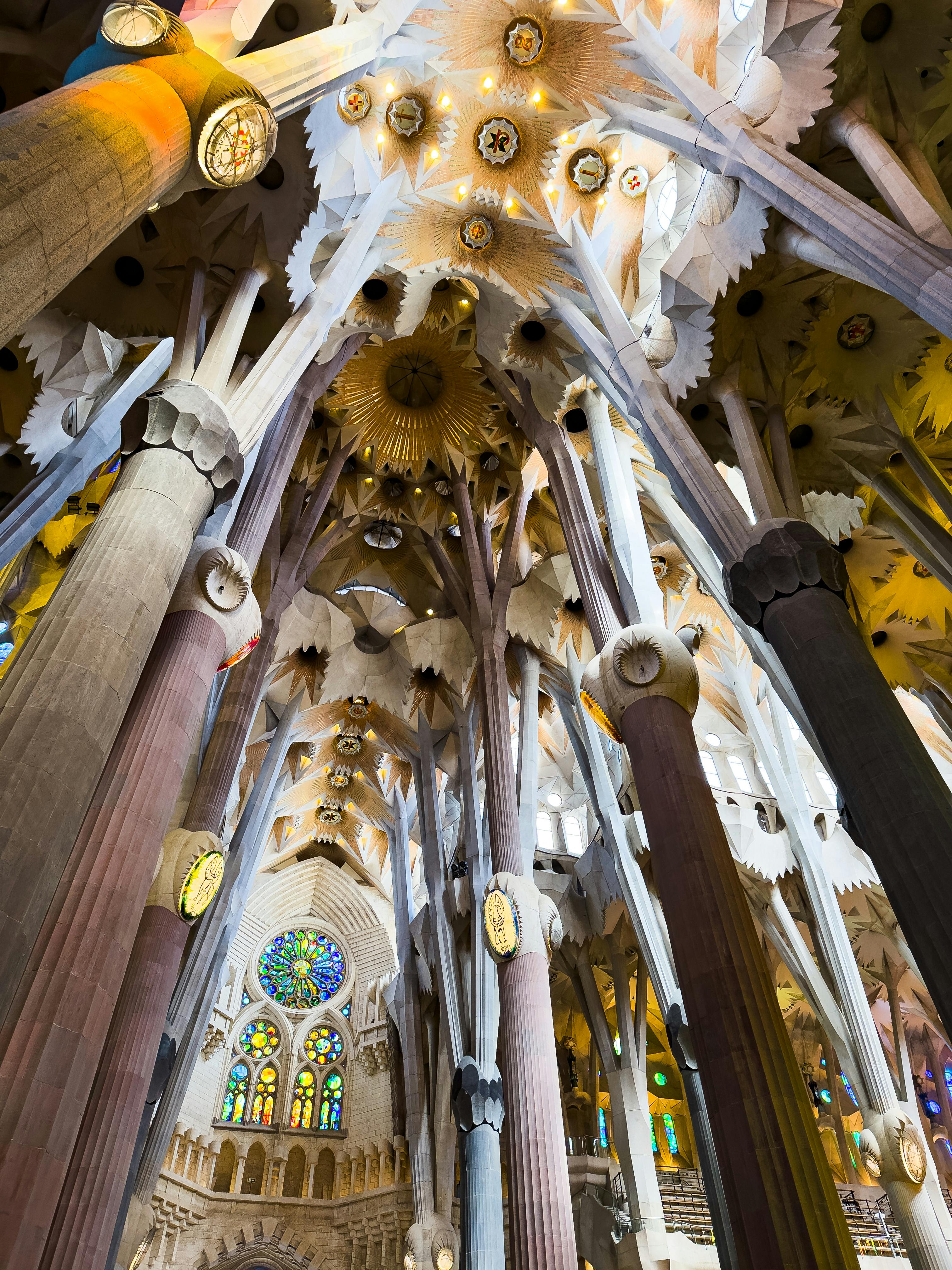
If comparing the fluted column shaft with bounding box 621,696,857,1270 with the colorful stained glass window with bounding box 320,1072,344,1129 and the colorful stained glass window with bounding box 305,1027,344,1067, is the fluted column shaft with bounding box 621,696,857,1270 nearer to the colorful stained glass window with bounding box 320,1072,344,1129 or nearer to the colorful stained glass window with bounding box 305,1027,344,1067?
the colorful stained glass window with bounding box 320,1072,344,1129

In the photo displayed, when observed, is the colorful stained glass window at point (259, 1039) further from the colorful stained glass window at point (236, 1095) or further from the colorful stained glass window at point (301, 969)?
the colorful stained glass window at point (301, 969)

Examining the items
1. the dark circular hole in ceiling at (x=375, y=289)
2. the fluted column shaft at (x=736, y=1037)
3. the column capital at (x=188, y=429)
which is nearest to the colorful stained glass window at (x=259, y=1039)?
the fluted column shaft at (x=736, y=1037)

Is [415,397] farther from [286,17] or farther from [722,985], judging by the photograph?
[722,985]

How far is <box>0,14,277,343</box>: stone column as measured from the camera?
137 inches

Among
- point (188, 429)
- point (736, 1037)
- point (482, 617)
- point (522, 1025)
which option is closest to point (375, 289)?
point (482, 617)

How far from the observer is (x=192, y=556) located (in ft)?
21.5

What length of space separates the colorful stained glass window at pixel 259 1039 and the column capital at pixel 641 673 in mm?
15725

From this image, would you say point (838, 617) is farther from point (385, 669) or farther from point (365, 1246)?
point (365, 1246)

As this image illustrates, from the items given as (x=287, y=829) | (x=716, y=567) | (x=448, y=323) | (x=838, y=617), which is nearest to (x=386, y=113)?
(x=448, y=323)

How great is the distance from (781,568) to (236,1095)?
60.5ft

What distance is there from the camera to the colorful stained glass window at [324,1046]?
2064 centimetres

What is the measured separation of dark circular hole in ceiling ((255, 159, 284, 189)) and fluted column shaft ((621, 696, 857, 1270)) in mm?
6413

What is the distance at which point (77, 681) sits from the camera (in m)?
4.20

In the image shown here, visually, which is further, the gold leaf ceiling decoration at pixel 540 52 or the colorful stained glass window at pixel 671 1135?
the colorful stained glass window at pixel 671 1135
